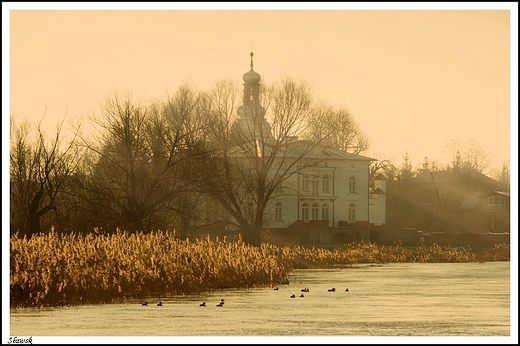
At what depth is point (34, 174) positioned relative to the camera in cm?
Answer: 3516

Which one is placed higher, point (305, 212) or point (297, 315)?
point (305, 212)

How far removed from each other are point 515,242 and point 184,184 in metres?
20.5

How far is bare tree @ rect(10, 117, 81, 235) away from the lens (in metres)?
32.6

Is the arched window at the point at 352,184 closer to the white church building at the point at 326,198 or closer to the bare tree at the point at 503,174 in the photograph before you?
the white church building at the point at 326,198

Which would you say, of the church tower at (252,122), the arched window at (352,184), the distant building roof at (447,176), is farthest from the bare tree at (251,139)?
the distant building roof at (447,176)

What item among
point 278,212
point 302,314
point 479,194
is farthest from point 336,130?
point 302,314

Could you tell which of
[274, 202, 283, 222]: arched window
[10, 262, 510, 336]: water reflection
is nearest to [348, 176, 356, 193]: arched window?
[274, 202, 283, 222]: arched window

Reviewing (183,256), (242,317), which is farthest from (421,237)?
(242,317)

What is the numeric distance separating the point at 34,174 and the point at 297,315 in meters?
15.7

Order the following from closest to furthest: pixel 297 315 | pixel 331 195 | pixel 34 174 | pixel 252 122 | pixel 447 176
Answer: pixel 297 315
pixel 34 174
pixel 252 122
pixel 331 195
pixel 447 176

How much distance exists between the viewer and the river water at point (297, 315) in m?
19.4

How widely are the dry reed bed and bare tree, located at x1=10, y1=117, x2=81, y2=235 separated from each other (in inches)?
196

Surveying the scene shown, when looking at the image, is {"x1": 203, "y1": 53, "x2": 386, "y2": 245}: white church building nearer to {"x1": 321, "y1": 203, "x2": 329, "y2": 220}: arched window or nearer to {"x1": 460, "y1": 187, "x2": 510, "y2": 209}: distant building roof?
{"x1": 321, "y1": 203, "x2": 329, "y2": 220}: arched window

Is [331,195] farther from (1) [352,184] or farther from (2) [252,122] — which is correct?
(2) [252,122]
